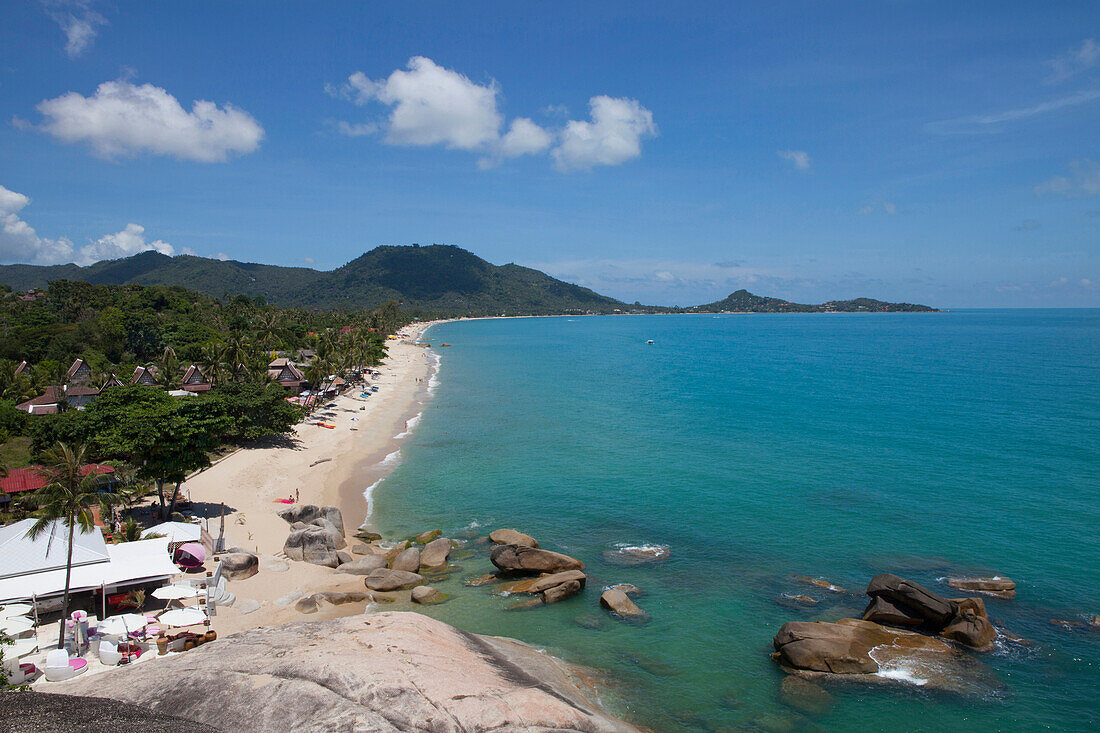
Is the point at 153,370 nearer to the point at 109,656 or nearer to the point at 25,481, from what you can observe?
the point at 25,481

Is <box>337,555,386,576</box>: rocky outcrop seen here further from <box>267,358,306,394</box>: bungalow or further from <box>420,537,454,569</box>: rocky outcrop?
<box>267,358,306,394</box>: bungalow

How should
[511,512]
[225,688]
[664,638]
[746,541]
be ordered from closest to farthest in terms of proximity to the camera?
[225,688] → [664,638] → [746,541] → [511,512]

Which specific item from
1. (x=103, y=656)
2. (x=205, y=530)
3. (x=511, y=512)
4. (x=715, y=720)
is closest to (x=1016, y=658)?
(x=715, y=720)

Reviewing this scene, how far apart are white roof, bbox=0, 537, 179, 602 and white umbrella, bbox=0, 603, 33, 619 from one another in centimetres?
27

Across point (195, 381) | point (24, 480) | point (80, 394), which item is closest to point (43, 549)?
point (24, 480)

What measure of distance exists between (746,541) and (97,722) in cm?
2707

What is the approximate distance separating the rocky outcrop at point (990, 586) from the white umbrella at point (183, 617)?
96.4 ft

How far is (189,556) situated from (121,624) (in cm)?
526

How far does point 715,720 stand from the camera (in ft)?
58.0

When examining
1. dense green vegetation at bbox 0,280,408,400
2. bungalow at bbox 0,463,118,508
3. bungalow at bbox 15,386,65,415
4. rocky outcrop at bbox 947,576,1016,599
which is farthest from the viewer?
dense green vegetation at bbox 0,280,408,400

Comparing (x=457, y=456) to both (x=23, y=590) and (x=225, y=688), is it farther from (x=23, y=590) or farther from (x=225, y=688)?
(x=225, y=688)

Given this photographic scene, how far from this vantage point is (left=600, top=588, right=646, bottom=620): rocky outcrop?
23.3 m

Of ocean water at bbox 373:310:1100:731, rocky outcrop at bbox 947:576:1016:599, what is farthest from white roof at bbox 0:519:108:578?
rocky outcrop at bbox 947:576:1016:599

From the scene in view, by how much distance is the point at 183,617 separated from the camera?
19547 mm
